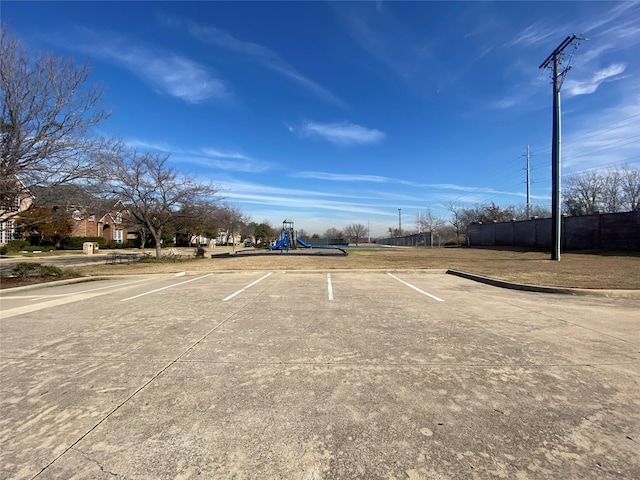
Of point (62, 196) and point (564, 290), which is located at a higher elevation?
point (62, 196)

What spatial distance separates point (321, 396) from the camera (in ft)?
11.2

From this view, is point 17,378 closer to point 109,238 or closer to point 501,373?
point 501,373

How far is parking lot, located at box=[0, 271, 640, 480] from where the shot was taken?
8.00 feet

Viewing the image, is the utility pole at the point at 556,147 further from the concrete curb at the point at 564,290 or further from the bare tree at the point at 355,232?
the bare tree at the point at 355,232

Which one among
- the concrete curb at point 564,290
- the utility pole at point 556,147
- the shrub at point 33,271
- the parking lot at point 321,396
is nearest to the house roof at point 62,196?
the shrub at point 33,271

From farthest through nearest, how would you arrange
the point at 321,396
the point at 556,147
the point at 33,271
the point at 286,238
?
the point at 286,238 < the point at 556,147 < the point at 33,271 < the point at 321,396

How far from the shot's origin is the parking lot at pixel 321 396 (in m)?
2.44

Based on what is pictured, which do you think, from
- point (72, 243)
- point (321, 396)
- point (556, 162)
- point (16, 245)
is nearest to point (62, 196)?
point (321, 396)

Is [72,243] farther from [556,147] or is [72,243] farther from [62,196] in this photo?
[556,147]

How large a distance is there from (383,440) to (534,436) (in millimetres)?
1170

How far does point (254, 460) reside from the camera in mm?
2453

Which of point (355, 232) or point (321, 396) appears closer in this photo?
point (321, 396)

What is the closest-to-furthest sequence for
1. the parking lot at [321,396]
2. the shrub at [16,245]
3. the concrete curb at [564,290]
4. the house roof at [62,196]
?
the parking lot at [321,396] < the concrete curb at [564,290] < the house roof at [62,196] < the shrub at [16,245]

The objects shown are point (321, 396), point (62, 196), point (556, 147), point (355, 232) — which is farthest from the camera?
point (355, 232)
